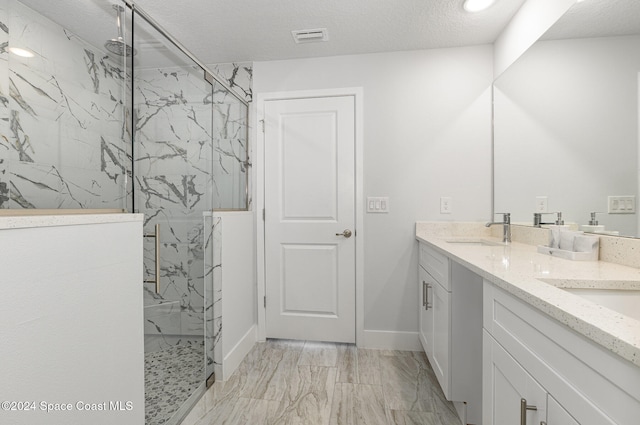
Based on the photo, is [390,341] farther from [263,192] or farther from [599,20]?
[599,20]

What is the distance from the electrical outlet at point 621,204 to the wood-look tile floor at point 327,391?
1.27 m

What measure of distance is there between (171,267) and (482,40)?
2.71 metres

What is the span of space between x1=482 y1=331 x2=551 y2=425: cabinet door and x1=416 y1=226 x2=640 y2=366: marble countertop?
0.23 meters

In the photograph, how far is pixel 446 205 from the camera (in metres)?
2.48

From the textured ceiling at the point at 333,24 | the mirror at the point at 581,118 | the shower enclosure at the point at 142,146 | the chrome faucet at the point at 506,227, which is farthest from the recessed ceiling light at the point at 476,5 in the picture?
the shower enclosure at the point at 142,146

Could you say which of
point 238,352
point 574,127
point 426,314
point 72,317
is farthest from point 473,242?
point 72,317

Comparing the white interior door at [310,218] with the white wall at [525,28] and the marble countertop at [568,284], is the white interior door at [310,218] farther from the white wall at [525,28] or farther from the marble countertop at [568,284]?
the white wall at [525,28]

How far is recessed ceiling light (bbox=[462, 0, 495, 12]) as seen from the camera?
189 cm

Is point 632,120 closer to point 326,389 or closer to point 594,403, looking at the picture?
point 594,403

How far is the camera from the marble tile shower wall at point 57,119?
0.85m

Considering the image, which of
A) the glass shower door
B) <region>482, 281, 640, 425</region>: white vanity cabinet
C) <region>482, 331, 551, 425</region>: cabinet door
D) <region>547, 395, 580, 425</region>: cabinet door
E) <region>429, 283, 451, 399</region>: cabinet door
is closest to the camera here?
<region>482, 281, 640, 425</region>: white vanity cabinet

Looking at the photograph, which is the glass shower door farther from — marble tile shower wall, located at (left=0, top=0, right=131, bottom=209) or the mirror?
the mirror

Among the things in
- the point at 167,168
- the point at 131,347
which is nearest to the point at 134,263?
the point at 131,347

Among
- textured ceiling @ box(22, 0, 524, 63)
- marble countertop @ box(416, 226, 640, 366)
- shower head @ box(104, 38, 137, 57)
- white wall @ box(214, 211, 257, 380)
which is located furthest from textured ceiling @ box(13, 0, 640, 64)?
white wall @ box(214, 211, 257, 380)
